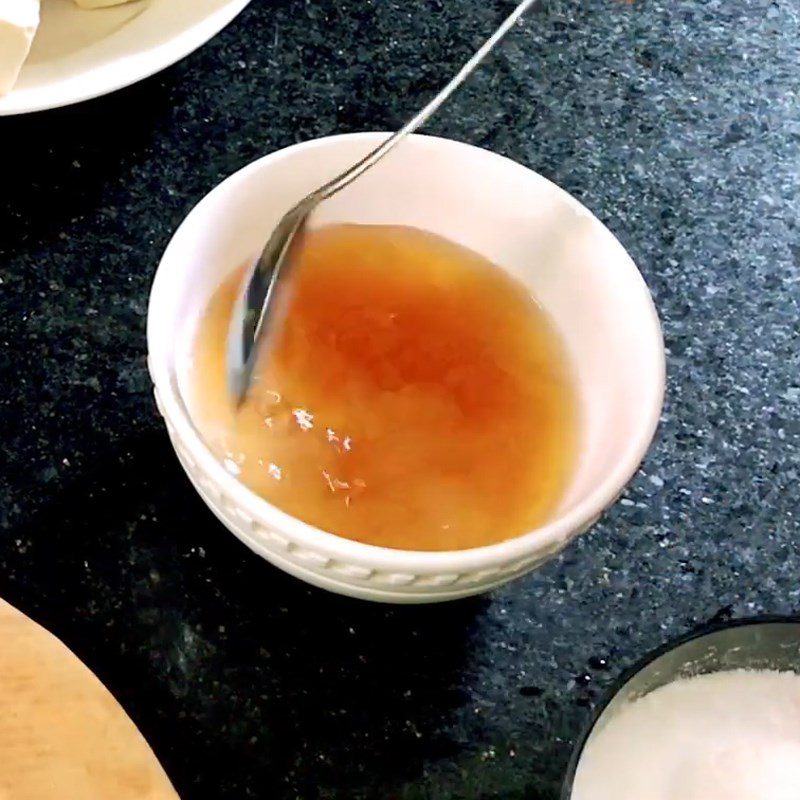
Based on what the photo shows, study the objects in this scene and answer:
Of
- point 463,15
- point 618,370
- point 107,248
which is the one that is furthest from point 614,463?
point 463,15

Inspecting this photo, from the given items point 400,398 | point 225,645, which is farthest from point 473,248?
point 225,645

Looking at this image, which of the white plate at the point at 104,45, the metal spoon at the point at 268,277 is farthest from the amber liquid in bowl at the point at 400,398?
the white plate at the point at 104,45

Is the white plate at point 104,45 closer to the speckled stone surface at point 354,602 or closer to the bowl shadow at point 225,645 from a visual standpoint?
the speckled stone surface at point 354,602

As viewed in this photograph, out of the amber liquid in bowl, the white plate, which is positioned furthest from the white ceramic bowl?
the white plate

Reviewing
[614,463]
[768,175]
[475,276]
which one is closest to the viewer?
[614,463]

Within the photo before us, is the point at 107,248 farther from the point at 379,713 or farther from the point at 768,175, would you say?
the point at 768,175

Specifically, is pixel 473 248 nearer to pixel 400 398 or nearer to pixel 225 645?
pixel 400 398
